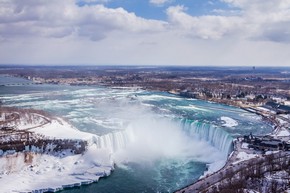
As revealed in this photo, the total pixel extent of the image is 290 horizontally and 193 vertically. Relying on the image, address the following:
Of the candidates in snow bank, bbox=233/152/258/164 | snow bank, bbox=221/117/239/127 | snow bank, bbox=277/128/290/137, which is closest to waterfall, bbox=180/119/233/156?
snow bank, bbox=233/152/258/164

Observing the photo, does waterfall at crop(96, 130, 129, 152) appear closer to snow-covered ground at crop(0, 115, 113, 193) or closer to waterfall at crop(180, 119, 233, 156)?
snow-covered ground at crop(0, 115, 113, 193)

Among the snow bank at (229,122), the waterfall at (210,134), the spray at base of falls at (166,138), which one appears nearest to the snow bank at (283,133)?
the snow bank at (229,122)

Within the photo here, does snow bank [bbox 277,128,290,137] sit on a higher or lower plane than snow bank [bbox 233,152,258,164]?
higher

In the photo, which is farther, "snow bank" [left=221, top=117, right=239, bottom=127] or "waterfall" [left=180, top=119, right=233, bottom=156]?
"snow bank" [left=221, top=117, right=239, bottom=127]

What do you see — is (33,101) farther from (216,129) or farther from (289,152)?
(289,152)

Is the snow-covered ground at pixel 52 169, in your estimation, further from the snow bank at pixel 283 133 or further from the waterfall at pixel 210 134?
the snow bank at pixel 283 133

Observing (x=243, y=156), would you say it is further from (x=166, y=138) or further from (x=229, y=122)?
(x=229, y=122)
